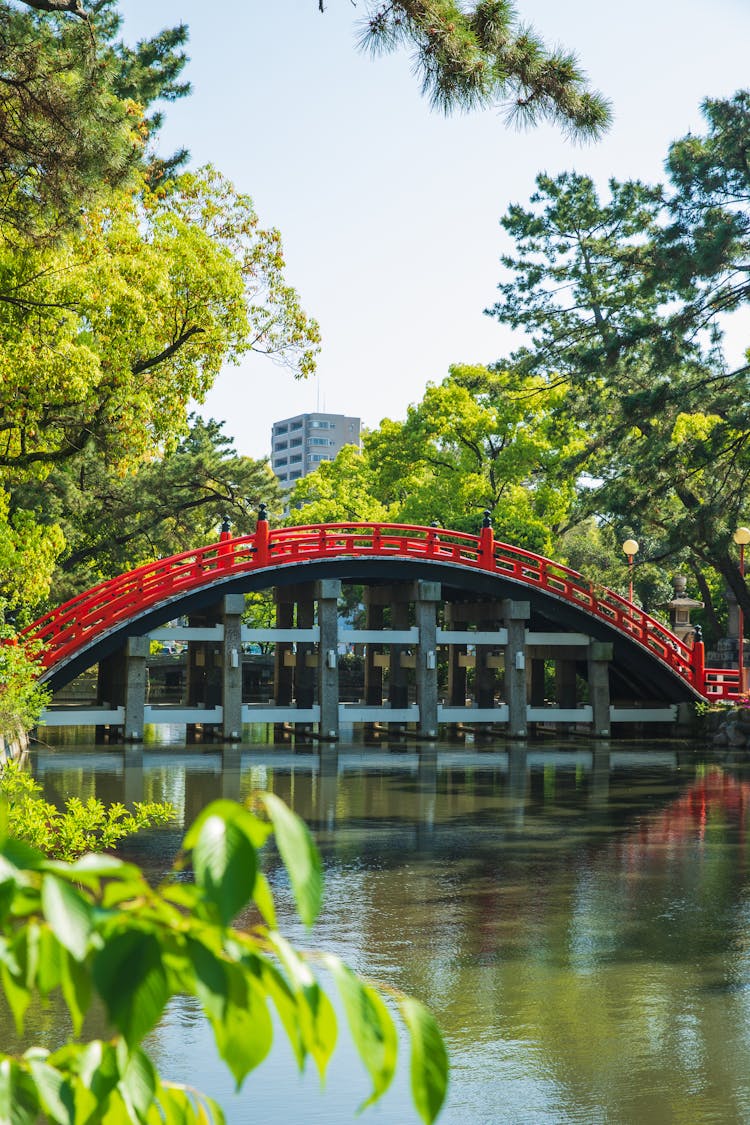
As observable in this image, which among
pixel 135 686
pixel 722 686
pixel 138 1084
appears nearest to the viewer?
pixel 138 1084

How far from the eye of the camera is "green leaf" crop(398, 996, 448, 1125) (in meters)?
1.56

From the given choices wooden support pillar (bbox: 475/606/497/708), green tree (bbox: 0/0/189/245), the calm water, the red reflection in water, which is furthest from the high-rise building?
green tree (bbox: 0/0/189/245)

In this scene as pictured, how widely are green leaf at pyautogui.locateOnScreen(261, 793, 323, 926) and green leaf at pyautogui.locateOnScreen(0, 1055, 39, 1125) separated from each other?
494 mm

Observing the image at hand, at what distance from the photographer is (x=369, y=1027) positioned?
1529mm

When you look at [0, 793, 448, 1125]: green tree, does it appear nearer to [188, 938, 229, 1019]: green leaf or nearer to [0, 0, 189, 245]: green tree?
[188, 938, 229, 1019]: green leaf

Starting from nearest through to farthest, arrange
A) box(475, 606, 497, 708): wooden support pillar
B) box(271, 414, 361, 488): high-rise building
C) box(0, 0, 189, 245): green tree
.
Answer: box(0, 0, 189, 245): green tree < box(475, 606, 497, 708): wooden support pillar < box(271, 414, 361, 488): high-rise building

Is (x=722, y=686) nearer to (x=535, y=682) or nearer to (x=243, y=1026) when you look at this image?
(x=535, y=682)

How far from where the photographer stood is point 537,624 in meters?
31.9

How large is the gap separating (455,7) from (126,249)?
11.8m

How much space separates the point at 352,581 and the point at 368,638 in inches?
196

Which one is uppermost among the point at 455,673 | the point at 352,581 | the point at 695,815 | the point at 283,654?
the point at 352,581

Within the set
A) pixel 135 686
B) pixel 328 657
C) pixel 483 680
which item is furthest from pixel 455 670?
pixel 135 686

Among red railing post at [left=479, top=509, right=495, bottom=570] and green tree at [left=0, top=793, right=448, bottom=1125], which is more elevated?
red railing post at [left=479, top=509, right=495, bottom=570]

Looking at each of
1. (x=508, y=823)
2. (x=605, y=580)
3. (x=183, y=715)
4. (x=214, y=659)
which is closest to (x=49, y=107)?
(x=508, y=823)
